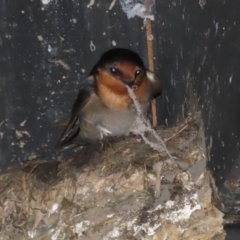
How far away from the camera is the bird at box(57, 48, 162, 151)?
2969 mm

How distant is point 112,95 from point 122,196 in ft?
1.76

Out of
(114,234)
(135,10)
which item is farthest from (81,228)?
(135,10)

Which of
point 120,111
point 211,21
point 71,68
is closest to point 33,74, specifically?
point 71,68

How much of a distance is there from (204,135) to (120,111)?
0.60m

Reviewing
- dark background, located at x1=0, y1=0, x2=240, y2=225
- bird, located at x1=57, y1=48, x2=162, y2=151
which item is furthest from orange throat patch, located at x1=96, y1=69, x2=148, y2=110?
dark background, located at x1=0, y1=0, x2=240, y2=225

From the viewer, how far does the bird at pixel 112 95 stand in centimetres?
297

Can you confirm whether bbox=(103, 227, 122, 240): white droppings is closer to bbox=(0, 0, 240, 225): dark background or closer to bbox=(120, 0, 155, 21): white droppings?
bbox=(0, 0, 240, 225): dark background

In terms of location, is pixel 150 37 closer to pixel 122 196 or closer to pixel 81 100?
pixel 81 100

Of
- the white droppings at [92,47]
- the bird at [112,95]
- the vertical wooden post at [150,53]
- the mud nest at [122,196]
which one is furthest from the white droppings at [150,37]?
the mud nest at [122,196]

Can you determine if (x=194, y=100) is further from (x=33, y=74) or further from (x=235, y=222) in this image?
(x=33, y=74)

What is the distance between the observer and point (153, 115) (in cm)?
338

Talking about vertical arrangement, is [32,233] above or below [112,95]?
below

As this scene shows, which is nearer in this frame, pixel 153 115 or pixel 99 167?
pixel 99 167

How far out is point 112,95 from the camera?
3062 mm
